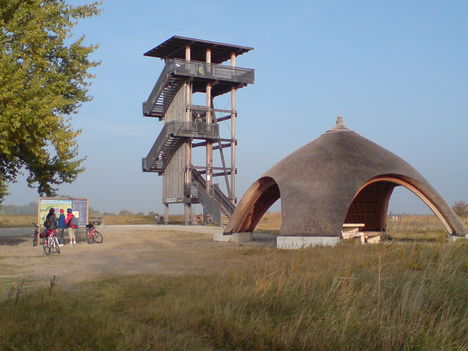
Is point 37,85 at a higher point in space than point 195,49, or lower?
lower

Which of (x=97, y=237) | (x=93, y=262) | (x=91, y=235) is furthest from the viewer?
(x=97, y=237)

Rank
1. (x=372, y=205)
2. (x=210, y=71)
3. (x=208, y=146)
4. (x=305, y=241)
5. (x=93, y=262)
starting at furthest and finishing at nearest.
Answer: (x=208, y=146)
(x=210, y=71)
(x=372, y=205)
(x=305, y=241)
(x=93, y=262)

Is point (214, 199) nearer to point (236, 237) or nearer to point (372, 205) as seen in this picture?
point (372, 205)

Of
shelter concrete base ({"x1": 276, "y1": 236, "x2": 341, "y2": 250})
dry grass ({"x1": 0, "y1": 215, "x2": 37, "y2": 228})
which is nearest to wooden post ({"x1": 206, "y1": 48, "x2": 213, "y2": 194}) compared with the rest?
dry grass ({"x1": 0, "y1": 215, "x2": 37, "y2": 228})

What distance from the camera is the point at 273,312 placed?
9078 millimetres

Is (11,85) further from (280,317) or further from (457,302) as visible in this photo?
(457,302)

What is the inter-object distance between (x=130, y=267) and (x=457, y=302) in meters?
9.71

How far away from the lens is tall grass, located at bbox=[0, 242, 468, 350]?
7.96 metres

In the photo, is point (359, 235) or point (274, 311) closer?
point (274, 311)

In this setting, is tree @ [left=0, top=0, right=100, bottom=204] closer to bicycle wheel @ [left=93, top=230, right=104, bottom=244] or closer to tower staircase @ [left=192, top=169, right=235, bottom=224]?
bicycle wheel @ [left=93, top=230, right=104, bottom=244]

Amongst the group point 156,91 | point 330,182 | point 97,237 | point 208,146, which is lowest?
point 97,237

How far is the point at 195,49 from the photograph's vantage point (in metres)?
47.0

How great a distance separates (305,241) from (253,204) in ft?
19.1

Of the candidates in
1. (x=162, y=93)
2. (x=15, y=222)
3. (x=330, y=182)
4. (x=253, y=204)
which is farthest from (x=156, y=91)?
(x=330, y=182)
